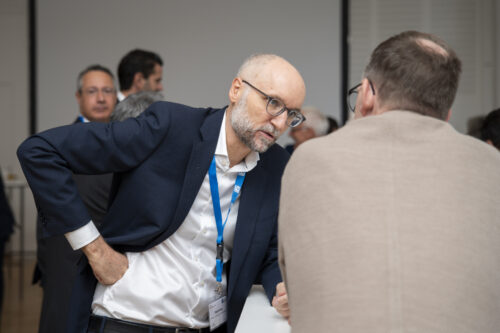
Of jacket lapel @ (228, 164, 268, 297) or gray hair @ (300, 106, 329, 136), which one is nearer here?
jacket lapel @ (228, 164, 268, 297)

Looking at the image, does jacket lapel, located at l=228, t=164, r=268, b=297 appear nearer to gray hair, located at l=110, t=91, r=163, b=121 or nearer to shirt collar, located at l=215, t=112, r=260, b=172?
shirt collar, located at l=215, t=112, r=260, b=172

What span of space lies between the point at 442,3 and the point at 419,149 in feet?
18.3

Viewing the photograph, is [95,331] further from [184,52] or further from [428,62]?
[184,52]

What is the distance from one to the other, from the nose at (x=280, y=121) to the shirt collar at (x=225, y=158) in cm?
16

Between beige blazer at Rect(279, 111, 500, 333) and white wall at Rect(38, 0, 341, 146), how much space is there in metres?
5.81

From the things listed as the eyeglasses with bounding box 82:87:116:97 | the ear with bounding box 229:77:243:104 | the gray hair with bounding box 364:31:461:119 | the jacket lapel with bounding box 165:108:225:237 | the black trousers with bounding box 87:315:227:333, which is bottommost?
the black trousers with bounding box 87:315:227:333

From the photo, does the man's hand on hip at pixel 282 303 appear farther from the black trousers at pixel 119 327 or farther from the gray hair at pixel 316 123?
the gray hair at pixel 316 123

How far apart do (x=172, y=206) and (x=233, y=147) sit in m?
0.28

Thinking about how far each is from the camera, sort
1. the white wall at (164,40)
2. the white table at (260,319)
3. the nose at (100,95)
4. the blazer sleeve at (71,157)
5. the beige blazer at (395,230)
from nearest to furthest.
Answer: the beige blazer at (395,230) → the white table at (260,319) → the blazer sleeve at (71,157) → the nose at (100,95) → the white wall at (164,40)

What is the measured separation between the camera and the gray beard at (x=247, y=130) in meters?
1.82

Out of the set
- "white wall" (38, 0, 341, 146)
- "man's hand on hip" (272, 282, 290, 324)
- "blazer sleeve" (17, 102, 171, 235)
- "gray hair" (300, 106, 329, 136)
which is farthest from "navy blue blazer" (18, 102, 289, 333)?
"white wall" (38, 0, 341, 146)

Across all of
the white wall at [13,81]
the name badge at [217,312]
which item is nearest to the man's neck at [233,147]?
the name badge at [217,312]

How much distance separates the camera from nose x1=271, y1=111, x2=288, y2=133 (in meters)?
1.81

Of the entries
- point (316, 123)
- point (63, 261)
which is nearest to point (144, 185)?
point (63, 261)
